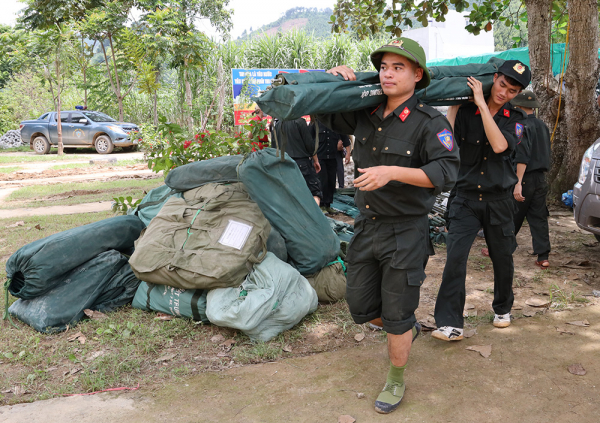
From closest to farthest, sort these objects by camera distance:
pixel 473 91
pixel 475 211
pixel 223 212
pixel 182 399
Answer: pixel 182 399
pixel 473 91
pixel 475 211
pixel 223 212

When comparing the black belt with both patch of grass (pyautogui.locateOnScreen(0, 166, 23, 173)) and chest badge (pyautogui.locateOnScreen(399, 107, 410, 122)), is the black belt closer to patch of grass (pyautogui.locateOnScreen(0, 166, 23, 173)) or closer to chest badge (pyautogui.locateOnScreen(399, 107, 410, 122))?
chest badge (pyautogui.locateOnScreen(399, 107, 410, 122))

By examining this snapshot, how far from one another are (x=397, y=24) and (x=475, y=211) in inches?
296

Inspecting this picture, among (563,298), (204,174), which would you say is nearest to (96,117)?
(204,174)

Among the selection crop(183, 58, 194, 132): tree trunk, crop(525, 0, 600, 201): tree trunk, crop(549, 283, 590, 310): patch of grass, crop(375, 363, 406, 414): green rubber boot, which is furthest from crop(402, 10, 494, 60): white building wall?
crop(375, 363, 406, 414): green rubber boot

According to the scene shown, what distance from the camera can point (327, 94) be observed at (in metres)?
2.41

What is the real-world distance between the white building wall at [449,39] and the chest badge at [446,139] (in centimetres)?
3389

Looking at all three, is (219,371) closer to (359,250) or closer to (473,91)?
(359,250)

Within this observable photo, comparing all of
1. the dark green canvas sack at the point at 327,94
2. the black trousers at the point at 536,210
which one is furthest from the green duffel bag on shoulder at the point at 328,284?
the black trousers at the point at 536,210

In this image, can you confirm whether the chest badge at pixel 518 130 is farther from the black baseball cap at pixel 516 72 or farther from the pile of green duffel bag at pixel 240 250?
the pile of green duffel bag at pixel 240 250

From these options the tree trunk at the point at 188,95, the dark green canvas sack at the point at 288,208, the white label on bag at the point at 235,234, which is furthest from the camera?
the tree trunk at the point at 188,95

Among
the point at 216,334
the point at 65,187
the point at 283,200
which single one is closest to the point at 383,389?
the point at 216,334

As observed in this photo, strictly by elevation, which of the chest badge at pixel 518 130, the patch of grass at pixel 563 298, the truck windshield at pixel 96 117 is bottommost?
the patch of grass at pixel 563 298

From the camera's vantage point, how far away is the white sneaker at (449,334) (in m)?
3.21

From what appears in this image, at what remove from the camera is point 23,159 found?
54.2 feet
